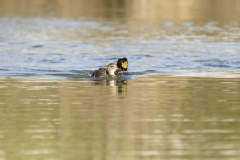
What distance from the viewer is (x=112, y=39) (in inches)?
1101

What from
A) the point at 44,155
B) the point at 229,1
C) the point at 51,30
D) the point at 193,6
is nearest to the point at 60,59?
the point at 51,30

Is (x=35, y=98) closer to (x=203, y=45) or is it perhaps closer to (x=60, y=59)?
(x=60, y=59)

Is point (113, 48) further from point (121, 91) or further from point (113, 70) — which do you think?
point (121, 91)

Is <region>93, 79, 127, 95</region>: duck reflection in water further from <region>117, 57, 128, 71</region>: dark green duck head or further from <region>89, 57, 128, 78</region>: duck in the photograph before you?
<region>117, 57, 128, 71</region>: dark green duck head

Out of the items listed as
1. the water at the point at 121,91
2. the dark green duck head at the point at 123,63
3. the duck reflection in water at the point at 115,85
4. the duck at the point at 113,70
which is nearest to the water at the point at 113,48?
the water at the point at 121,91

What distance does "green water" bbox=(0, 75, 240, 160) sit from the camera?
9.67 metres

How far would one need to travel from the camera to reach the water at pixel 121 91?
10.0m

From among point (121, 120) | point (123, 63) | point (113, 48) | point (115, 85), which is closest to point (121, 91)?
point (115, 85)

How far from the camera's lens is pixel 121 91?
50.5 ft

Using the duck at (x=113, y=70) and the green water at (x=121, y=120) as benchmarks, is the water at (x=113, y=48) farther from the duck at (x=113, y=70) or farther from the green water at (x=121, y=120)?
the green water at (x=121, y=120)

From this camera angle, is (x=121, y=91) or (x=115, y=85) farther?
(x=115, y=85)

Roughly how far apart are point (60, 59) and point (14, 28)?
445 inches

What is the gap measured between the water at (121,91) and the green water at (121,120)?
15 mm

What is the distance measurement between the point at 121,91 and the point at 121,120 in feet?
11.9
